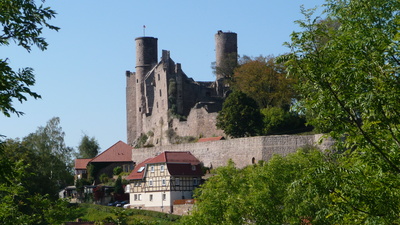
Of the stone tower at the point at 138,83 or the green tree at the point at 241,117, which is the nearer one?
the green tree at the point at 241,117

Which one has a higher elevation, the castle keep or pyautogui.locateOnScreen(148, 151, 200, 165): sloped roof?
the castle keep

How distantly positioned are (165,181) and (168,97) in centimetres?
1763

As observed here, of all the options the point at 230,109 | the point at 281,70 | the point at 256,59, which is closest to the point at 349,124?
the point at 230,109

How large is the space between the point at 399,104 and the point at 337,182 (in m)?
1.77

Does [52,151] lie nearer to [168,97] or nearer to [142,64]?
[168,97]

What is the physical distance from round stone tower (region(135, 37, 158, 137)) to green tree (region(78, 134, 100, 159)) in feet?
21.6

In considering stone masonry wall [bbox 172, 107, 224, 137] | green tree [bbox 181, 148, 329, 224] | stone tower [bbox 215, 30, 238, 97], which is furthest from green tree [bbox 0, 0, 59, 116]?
stone tower [bbox 215, 30, 238, 97]

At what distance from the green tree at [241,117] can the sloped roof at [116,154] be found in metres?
12.9

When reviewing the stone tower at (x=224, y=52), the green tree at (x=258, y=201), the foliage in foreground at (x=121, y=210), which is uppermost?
the stone tower at (x=224, y=52)

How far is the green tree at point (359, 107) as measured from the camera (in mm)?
13844

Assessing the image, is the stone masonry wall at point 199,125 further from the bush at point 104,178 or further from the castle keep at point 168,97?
the bush at point 104,178

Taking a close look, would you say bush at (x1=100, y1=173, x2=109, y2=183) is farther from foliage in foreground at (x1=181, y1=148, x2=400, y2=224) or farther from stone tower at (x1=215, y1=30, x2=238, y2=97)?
foliage in foreground at (x1=181, y1=148, x2=400, y2=224)

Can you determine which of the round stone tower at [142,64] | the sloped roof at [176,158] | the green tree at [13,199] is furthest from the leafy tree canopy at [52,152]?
the green tree at [13,199]

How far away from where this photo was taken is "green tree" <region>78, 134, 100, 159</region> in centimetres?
8462
